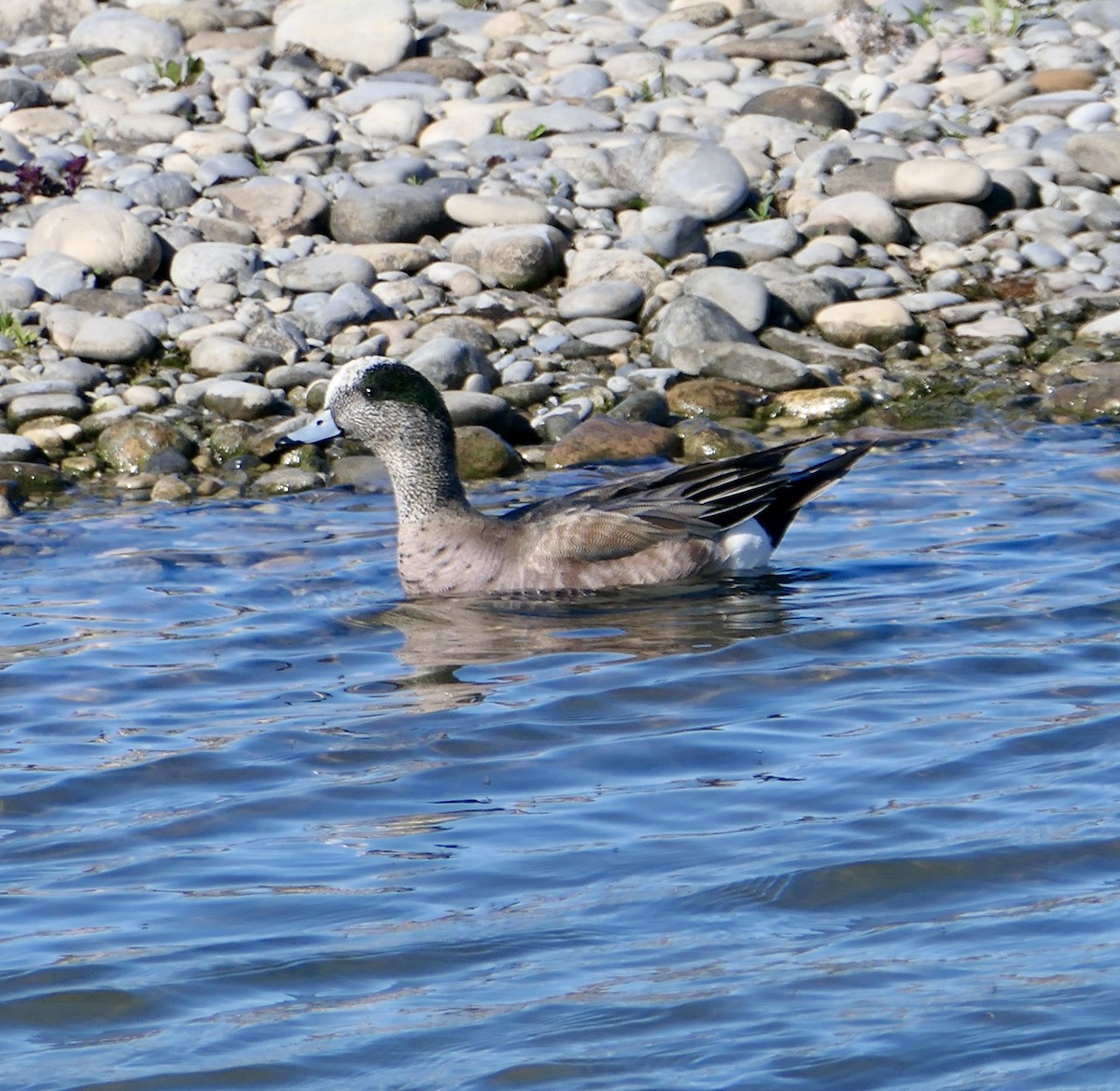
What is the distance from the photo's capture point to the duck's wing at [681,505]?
6.78 meters

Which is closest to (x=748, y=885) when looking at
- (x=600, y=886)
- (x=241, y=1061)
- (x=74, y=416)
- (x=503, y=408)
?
(x=600, y=886)

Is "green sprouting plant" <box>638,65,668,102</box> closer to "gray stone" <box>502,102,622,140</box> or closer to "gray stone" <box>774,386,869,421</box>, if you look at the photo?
"gray stone" <box>502,102,622,140</box>

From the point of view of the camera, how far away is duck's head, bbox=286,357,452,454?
23.7 ft

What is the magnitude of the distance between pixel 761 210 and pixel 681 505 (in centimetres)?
437

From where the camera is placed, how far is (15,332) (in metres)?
9.61

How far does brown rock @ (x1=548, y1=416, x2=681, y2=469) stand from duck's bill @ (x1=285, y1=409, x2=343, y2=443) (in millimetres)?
1662

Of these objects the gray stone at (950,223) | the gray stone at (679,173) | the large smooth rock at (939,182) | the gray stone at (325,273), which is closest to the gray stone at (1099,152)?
the large smooth rock at (939,182)

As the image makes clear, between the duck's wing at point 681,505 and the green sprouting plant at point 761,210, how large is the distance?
401 centimetres

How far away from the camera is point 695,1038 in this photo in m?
3.26

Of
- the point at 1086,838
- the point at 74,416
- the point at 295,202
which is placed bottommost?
the point at 1086,838

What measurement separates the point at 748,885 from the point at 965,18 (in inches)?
430

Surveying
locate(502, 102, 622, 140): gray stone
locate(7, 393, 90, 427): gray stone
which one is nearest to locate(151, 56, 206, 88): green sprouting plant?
locate(502, 102, 622, 140): gray stone

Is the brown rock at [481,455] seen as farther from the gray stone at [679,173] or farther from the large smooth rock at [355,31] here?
the large smooth rock at [355,31]

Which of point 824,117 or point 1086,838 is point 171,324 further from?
point 1086,838
